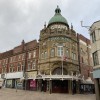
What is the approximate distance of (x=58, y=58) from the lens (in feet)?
115

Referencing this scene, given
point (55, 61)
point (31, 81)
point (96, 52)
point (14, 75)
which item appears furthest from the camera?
point (14, 75)

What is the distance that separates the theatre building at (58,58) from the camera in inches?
1355

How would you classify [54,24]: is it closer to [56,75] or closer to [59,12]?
[59,12]

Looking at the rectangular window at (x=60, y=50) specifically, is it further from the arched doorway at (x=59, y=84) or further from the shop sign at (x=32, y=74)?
the shop sign at (x=32, y=74)

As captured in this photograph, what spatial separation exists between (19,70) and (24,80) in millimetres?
4897

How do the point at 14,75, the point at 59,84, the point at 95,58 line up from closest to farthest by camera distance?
the point at 95,58, the point at 59,84, the point at 14,75

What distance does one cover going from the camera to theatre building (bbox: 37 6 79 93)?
34.4 m

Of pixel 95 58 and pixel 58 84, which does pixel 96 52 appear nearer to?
pixel 95 58

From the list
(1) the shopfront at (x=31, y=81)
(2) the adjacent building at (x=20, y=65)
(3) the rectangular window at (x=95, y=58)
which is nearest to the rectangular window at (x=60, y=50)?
(2) the adjacent building at (x=20, y=65)

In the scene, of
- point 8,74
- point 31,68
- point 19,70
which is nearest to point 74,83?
point 31,68

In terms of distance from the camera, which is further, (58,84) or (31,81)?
(31,81)

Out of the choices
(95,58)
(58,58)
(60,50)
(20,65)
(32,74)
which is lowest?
(32,74)

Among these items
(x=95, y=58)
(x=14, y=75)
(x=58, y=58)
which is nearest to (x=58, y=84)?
(x=58, y=58)

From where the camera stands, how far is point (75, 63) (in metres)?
38.1
